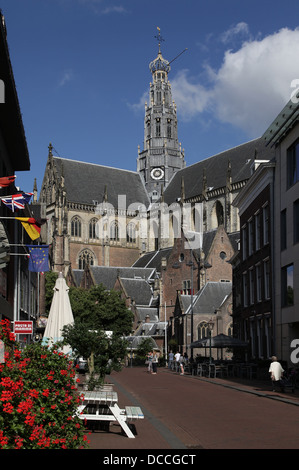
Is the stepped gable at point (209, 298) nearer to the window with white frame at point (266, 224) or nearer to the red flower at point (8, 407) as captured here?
the window with white frame at point (266, 224)

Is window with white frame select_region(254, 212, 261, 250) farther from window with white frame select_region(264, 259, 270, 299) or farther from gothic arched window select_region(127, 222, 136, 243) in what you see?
gothic arched window select_region(127, 222, 136, 243)

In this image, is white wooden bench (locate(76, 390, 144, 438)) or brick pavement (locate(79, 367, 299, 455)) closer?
brick pavement (locate(79, 367, 299, 455))

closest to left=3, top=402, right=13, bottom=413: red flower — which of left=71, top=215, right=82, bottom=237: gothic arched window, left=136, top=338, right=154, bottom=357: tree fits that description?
left=136, top=338, right=154, bottom=357: tree

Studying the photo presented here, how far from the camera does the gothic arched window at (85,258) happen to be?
9594cm

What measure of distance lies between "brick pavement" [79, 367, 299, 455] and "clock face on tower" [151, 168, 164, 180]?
87649mm

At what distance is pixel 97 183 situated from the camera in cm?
10375

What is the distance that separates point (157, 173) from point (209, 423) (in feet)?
317

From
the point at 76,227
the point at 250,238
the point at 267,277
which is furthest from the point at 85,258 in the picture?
the point at 267,277

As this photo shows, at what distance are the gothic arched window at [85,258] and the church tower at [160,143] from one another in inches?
624

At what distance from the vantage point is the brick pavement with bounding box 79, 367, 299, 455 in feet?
34.1

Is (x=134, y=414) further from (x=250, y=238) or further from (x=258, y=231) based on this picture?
(x=250, y=238)

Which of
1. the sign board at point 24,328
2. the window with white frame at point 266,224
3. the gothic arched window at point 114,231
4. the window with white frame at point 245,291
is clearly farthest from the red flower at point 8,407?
the gothic arched window at point 114,231

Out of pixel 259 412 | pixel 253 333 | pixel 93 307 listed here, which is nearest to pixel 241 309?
pixel 253 333
